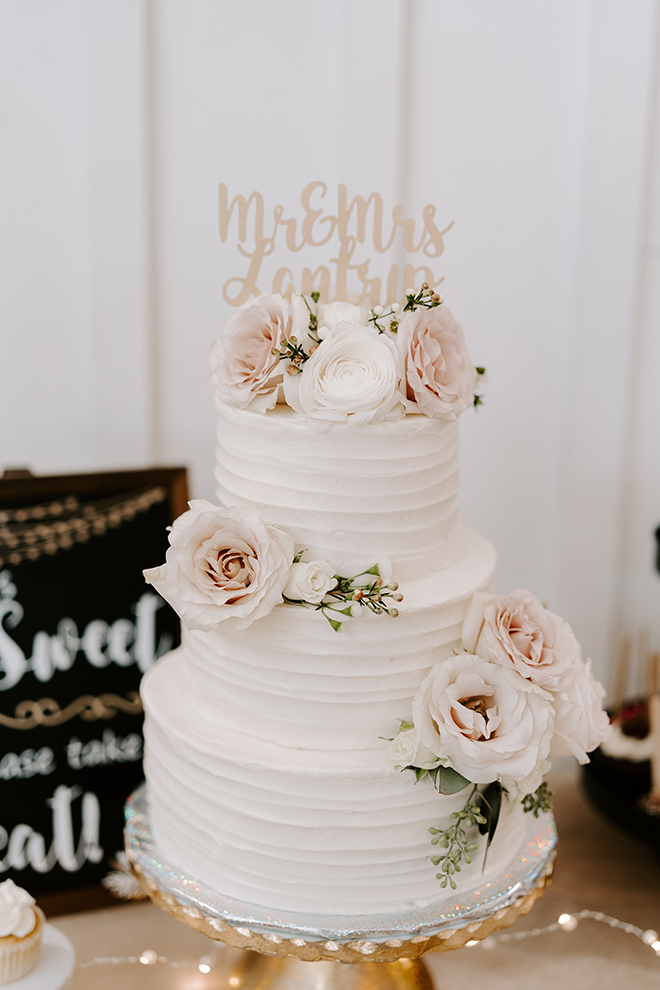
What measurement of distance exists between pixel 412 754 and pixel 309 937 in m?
0.27

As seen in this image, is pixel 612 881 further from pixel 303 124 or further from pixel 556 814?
pixel 303 124

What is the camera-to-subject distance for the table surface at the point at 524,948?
5.33ft

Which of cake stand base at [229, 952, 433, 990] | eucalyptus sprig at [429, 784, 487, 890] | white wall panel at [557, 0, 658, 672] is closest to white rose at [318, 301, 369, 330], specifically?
eucalyptus sprig at [429, 784, 487, 890]

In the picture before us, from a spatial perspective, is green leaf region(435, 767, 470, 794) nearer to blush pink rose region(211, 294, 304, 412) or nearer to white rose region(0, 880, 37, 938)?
blush pink rose region(211, 294, 304, 412)

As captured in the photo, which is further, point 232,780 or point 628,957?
point 628,957

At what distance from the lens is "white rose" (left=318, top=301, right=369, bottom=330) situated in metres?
1.23

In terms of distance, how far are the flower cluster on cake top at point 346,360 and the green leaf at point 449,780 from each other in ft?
1.50

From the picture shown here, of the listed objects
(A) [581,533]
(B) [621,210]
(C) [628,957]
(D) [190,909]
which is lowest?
(C) [628,957]

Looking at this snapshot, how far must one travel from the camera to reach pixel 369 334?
3.81 feet

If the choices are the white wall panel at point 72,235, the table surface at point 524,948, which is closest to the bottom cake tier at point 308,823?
the table surface at point 524,948

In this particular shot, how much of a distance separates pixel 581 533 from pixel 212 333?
3.40ft

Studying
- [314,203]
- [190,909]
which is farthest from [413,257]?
[190,909]

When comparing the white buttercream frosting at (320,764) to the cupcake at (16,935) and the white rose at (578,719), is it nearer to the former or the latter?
the white rose at (578,719)

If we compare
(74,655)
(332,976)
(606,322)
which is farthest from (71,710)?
(606,322)
